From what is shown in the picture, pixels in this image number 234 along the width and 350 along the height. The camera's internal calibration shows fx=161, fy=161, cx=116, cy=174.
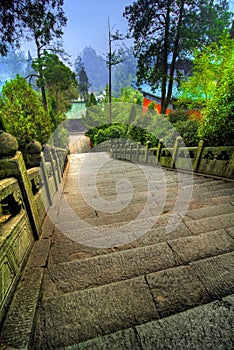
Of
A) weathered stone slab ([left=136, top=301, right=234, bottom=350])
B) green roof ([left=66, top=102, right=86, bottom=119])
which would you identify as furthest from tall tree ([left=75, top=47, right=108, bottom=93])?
weathered stone slab ([left=136, top=301, right=234, bottom=350])

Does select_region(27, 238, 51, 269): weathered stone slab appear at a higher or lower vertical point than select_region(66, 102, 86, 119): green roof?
lower

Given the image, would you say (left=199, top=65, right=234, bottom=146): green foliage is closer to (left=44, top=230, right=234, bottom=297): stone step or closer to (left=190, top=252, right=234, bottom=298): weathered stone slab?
(left=44, top=230, right=234, bottom=297): stone step

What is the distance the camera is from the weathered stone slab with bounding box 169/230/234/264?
1.59 m

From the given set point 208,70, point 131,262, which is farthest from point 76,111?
point 131,262

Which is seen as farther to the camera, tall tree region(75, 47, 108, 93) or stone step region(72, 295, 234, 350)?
tall tree region(75, 47, 108, 93)

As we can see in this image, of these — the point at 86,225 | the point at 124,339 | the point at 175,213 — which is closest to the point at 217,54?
the point at 175,213

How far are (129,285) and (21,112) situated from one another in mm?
8086

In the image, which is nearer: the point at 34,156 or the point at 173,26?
the point at 34,156

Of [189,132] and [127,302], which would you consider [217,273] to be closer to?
[127,302]

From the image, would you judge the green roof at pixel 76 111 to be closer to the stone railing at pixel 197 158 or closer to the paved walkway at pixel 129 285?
the stone railing at pixel 197 158

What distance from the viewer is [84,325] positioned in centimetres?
106

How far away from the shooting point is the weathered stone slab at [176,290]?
1140 mm

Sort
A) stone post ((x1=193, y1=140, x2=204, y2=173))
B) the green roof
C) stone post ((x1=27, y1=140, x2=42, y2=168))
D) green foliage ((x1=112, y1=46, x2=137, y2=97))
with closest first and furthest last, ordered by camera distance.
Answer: stone post ((x1=27, y1=140, x2=42, y2=168))
stone post ((x1=193, y1=140, x2=204, y2=173))
the green roof
green foliage ((x1=112, y1=46, x2=137, y2=97))

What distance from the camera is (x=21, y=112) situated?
23.3 feet
